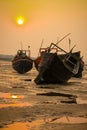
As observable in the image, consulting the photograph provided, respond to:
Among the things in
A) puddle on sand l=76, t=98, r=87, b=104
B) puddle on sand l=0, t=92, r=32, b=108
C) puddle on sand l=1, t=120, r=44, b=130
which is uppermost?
puddle on sand l=1, t=120, r=44, b=130

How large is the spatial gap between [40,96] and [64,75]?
667cm

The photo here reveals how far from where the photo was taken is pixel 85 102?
15.1 meters

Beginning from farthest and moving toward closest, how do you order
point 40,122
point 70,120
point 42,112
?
point 42,112 < point 70,120 < point 40,122

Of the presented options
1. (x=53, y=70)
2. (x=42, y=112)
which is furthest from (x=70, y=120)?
(x=53, y=70)

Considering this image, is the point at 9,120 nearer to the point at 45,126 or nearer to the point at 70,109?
the point at 45,126

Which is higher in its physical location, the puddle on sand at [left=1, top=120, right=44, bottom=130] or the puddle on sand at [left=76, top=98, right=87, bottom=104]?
the puddle on sand at [left=1, top=120, right=44, bottom=130]

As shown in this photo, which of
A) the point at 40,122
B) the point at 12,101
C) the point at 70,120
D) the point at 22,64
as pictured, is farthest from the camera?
the point at 22,64

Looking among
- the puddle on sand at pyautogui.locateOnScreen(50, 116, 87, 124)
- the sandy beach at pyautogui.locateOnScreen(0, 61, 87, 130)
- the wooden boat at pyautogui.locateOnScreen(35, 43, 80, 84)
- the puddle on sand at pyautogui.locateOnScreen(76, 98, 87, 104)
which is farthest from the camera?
the wooden boat at pyautogui.locateOnScreen(35, 43, 80, 84)

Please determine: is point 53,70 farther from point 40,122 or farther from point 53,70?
point 40,122

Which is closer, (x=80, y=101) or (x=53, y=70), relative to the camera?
A: (x=80, y=101)

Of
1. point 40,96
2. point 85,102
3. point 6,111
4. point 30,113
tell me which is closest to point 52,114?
point 30,113

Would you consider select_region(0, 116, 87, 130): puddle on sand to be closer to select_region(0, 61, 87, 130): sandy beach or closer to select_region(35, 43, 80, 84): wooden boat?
select_region(0, 61, 87, 130): sandy beach

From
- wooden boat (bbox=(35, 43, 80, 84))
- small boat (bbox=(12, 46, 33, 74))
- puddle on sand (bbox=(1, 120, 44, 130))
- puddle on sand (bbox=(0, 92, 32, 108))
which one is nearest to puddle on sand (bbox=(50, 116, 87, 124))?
puddle on sand (bbox=(1, 120, 44, 130))

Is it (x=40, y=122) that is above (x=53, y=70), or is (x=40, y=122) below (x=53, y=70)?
below
